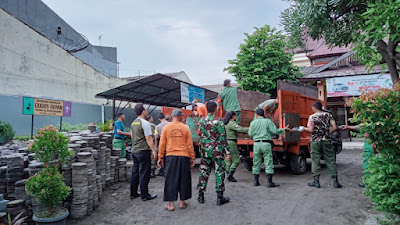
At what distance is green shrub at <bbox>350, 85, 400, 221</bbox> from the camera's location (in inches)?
122

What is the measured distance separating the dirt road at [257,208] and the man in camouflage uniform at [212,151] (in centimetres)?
32

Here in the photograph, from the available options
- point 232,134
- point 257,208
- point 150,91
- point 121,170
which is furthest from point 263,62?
point 257,208

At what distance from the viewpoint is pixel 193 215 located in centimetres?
428

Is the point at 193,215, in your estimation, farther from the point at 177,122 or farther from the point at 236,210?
the point at 177,122

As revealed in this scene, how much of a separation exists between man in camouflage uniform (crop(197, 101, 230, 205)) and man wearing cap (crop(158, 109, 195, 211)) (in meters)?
0.32

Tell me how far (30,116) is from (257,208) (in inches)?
483

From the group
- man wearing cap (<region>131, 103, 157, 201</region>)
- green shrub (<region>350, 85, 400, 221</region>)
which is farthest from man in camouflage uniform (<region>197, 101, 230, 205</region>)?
green shrub (<region>350, 85, 400, 221</region>)

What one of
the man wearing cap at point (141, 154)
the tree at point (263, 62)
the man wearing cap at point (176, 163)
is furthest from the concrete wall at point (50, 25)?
the man wearing cap at point (176, 163)

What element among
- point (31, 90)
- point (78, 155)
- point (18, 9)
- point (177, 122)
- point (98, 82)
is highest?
point (18, 9)

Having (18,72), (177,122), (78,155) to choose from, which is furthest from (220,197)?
(18,72)

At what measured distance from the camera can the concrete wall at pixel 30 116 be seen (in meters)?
11.8

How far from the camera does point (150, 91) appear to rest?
15.0 metres

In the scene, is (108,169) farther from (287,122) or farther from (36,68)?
(36,68)

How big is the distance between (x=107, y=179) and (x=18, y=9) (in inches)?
512
